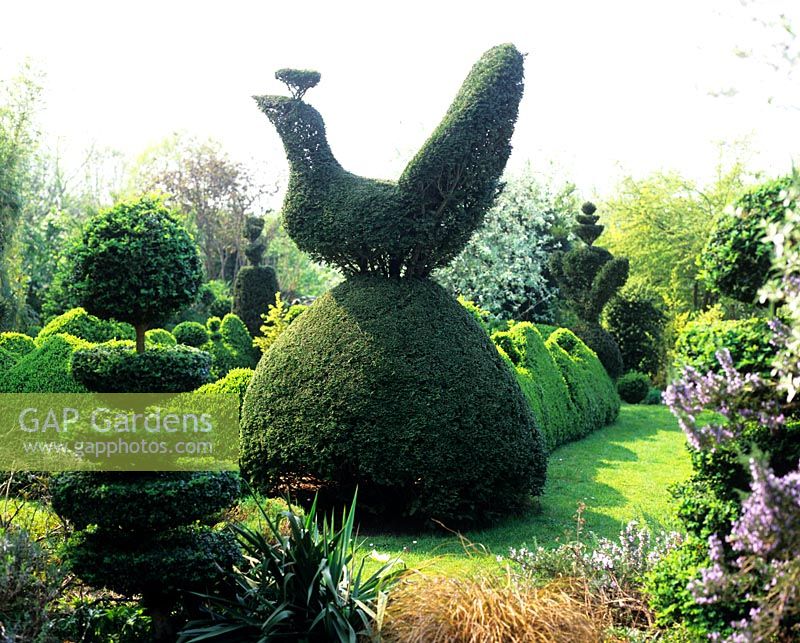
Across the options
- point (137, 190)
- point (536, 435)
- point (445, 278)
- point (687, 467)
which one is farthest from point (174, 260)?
point (137, 190)

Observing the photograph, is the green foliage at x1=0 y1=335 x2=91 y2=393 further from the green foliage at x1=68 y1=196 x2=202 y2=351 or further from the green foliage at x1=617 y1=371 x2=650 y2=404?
the green foliage at x1=617 y1=371 x2=650 y2=404

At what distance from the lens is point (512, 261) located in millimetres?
22328

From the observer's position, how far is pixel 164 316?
534 centimetres

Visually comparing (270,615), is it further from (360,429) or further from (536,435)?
(536,435)

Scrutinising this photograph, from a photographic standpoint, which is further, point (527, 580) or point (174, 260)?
point (174, 260)

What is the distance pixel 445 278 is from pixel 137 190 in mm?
17752

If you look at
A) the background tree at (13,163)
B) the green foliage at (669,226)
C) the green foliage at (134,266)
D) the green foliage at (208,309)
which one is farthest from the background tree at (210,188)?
the green foliage at (134,266)

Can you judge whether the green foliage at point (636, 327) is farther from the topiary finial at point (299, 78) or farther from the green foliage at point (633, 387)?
the topiary finial at point (299, 78)

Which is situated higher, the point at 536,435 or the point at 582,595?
the point at 536,435

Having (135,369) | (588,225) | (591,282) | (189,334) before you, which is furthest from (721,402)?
(588,225)

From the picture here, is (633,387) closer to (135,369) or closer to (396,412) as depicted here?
(396,412)

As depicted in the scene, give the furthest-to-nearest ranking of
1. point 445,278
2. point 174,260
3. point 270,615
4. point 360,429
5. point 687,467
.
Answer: point 445,278
point 687,467
point 360,429
point 174,260
point 270,615

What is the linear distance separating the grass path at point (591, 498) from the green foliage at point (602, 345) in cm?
360

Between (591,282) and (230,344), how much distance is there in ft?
30.8
